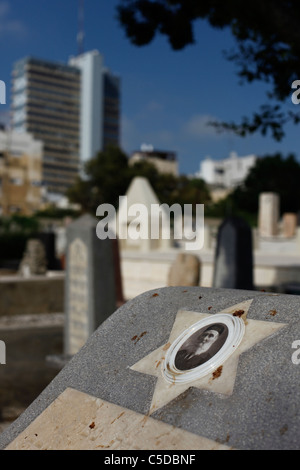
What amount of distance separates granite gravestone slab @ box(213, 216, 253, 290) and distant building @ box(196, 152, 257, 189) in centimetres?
9578

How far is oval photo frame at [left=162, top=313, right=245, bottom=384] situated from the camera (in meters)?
1.85

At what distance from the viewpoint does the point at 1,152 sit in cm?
6600

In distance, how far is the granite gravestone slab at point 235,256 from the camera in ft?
29.1

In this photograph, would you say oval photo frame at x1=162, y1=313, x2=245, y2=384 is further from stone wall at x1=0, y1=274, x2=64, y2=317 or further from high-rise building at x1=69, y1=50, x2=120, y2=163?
high-rise building at x1=69, y1=50, x2=120, y2=163

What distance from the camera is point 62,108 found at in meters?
137

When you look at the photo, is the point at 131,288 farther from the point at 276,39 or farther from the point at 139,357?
the point at 139,357

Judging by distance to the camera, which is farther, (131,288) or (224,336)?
(131,288)

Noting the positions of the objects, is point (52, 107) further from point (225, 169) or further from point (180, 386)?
point (180, 386)

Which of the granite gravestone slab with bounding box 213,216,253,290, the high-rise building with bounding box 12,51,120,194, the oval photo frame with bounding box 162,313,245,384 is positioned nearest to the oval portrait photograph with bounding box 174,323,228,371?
the oval photo frame with bounding box 162,313,245,384

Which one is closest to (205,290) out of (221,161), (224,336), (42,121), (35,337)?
(224,336)

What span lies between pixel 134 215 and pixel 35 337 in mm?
15013

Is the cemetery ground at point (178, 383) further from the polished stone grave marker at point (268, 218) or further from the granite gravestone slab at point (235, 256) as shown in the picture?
the polished stone grave marker at point (268, 218)

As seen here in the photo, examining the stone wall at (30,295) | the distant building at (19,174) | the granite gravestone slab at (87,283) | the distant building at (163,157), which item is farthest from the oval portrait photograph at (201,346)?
the distant building at (163,157)
